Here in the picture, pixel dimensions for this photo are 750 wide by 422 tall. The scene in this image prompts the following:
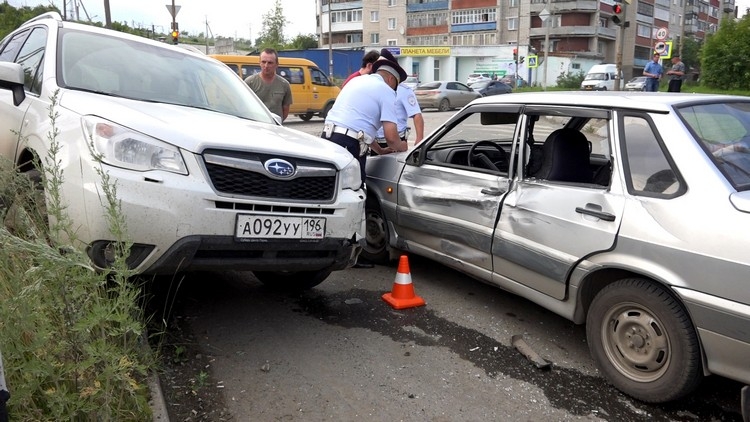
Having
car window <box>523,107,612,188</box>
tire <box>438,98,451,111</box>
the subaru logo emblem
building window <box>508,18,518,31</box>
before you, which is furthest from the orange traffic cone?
building window <box>508,18,518,31</box>

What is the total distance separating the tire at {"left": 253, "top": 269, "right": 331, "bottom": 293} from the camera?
4270mm

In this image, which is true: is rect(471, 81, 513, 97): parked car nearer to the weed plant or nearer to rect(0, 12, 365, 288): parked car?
rect(0, 12, 365, 288): parked car

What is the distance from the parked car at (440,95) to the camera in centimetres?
2764

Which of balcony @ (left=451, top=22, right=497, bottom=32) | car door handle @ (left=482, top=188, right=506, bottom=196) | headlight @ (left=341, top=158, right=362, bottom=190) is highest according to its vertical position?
balcony @ (left=451, top=22, right=497, bottom=32)

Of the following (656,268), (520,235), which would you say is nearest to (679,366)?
(656,268)

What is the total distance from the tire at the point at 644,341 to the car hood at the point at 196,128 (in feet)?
5.77

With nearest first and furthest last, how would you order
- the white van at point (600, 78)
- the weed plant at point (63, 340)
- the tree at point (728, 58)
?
the weed plant at point (63, 340), the tree at point (728, 58), the white van at point (600, 78)

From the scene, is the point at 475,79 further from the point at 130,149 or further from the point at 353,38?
the point at 353,38

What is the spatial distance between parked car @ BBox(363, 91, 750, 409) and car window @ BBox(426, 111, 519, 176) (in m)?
0.04

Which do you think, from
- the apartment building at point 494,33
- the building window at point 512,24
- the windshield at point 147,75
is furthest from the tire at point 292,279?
the building window at point 512,24

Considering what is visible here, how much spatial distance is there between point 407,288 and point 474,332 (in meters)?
0.63

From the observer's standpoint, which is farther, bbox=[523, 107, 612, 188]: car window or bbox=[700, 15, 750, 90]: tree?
bbox=[700, 15, 750, 90]: tree

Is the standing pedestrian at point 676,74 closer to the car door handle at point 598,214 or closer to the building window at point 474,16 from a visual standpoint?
the car door handle at point 598,214

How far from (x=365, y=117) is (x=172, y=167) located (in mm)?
2611
